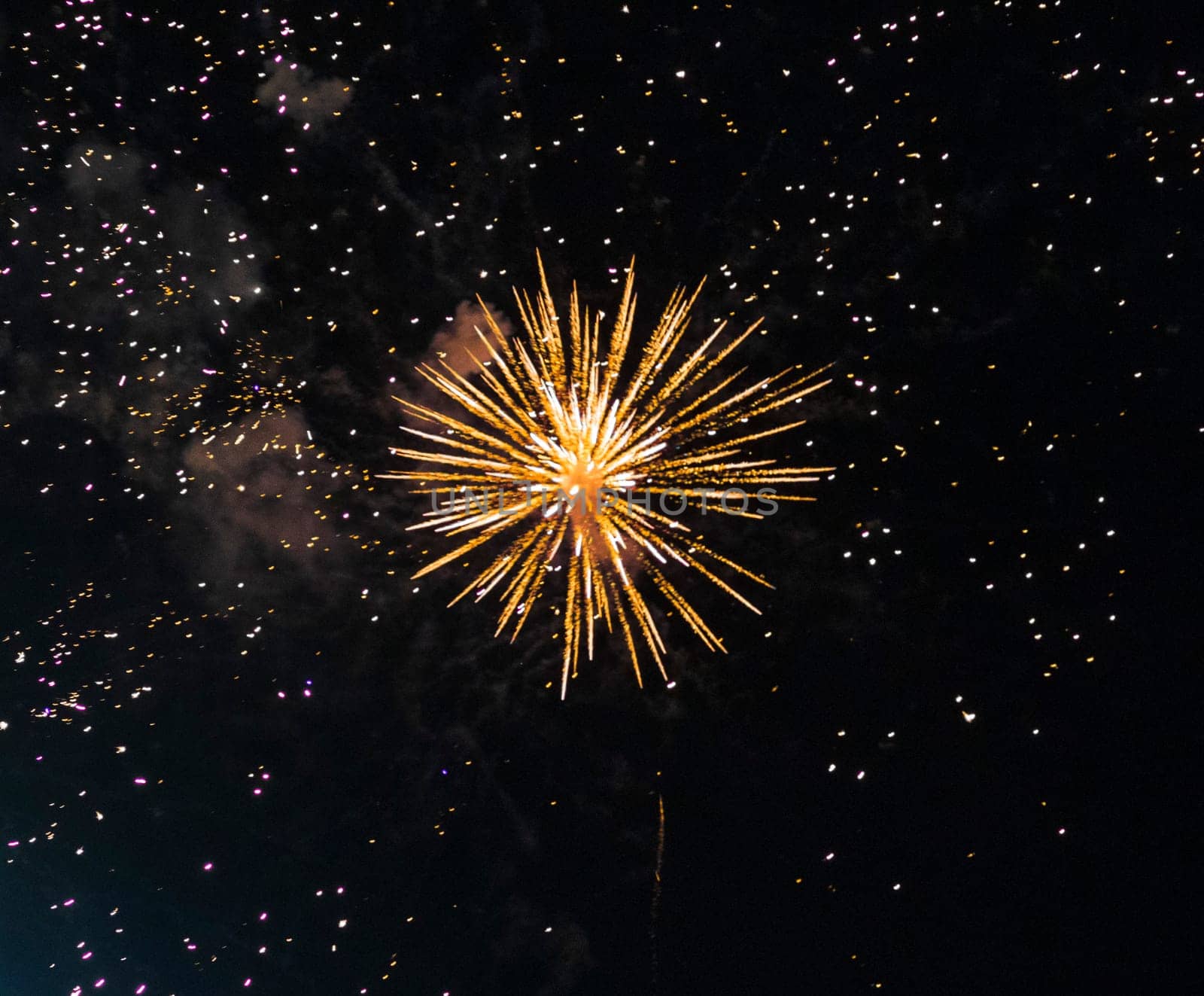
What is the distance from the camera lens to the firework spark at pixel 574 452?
4.65ft

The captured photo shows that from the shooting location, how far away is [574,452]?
1.39 m

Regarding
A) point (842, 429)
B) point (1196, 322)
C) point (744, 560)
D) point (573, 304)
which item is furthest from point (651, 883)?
point (1196, 322)

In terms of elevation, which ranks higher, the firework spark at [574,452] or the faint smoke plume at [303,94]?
the faint smoke plume at [303,94]

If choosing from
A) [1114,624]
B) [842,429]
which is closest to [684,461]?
[842,429]

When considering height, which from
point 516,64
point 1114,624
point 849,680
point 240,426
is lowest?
point 1114,624

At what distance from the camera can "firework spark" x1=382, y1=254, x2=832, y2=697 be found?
142 cm

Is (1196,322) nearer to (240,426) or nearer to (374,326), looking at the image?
(374,326)

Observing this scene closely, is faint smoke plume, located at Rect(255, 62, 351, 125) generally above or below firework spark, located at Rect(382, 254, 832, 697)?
above

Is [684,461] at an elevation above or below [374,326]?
below

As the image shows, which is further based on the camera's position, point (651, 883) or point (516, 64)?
point (651, 883)

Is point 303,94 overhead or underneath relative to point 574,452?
overhead

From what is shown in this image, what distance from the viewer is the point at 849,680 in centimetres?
152

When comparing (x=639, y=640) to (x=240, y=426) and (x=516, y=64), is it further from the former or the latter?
(x=516, y=64)

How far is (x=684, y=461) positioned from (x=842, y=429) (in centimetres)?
39
